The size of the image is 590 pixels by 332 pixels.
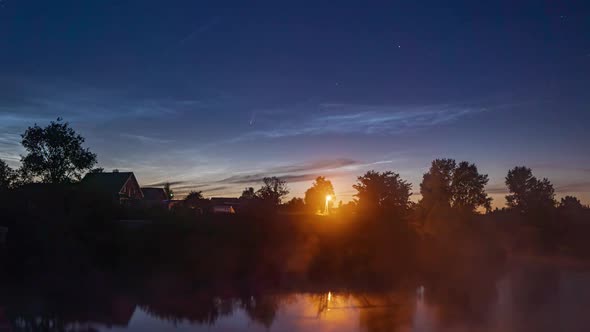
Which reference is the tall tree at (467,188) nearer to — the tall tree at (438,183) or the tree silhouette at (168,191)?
the tall tree at (438,183)

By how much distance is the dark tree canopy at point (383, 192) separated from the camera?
33.7 m

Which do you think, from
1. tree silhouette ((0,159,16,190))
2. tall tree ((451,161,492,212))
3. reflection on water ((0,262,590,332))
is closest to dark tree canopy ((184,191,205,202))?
tree silhouette ((0,159,16,190))

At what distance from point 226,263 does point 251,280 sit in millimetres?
2033

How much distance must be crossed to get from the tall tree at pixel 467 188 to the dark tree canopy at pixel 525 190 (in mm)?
8549

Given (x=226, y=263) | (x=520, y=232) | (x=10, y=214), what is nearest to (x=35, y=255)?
(x=10, y=214)

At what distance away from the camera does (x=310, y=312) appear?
16.3 m

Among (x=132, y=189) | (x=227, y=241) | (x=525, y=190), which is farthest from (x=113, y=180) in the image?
(x=525, y=190)

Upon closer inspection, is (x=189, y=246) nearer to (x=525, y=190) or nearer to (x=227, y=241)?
(x=227, y=241)

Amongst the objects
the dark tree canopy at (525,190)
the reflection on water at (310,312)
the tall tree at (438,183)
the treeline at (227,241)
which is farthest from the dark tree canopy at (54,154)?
the dark tree canopy at (525,190)

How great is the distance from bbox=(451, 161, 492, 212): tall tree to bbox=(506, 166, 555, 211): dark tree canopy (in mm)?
8549

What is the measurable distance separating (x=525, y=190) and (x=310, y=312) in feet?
189

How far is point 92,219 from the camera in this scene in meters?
24.8

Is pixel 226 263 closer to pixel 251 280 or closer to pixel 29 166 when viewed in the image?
pixel 251 280

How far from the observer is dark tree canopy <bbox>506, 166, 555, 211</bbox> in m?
63.9
